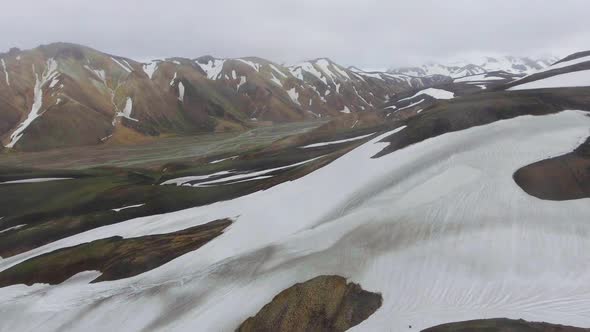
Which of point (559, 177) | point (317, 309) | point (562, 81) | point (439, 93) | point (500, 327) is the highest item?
point (562, 81)

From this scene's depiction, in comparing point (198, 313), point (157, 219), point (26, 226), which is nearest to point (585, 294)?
point (198, 313)

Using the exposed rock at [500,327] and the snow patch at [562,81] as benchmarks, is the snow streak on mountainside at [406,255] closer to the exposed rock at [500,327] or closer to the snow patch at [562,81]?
the exposed rock at [500,327]

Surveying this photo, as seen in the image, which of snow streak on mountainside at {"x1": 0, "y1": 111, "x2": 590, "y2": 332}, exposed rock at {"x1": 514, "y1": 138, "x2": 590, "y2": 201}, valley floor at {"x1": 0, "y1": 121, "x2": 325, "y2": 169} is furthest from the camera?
valley floor at {"x1": 0, "y1": 121, "x2": 325, "y2": 169}

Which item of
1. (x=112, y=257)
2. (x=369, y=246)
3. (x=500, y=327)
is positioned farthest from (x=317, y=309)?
(x=112, y=257)

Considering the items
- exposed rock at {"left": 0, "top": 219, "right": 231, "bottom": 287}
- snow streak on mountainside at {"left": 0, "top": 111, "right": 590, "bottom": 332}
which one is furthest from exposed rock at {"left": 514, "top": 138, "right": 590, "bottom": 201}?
exposed rock at {"left": 0, "top": 219, "right": 231, "bottom": 287}

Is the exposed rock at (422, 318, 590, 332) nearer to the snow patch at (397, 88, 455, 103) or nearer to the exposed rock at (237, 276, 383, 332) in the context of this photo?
the exposed rock at (237, 276, 383, 332)

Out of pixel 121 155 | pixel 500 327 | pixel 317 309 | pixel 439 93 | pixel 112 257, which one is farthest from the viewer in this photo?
pixel 121 155

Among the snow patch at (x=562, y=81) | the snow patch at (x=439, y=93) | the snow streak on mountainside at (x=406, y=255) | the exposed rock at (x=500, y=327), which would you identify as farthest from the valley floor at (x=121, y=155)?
the exposed rock at (x=500, y=327)

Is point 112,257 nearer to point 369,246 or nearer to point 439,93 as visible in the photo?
point 369,246
